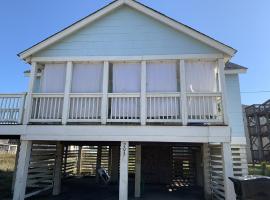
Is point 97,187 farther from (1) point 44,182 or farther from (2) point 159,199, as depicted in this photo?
(2) point 159,199

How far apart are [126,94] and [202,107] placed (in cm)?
254

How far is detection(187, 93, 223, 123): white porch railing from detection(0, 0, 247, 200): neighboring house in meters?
0.03

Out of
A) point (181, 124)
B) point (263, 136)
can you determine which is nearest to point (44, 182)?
point (181, 124)

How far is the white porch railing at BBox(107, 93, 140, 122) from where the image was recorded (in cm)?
827

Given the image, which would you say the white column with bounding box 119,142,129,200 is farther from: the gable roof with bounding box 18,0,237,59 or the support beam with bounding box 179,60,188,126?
the gable roof with bounding box 18,0,237,59

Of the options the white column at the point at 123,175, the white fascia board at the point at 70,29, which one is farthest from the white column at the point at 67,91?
the white column at the point at 123,175

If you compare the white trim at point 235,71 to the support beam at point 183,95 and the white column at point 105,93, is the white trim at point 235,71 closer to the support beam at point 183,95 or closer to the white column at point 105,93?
the support beam at point 183,95

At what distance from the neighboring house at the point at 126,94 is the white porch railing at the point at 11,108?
36 millimetres

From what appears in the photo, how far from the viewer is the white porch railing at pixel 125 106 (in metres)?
8.27

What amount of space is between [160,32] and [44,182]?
744cm

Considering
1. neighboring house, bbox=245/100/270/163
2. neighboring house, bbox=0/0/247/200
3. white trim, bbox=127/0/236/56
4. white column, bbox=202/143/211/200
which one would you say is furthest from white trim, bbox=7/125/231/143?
neighboring house, bbox=245/100/270/163

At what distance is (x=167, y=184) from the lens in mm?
13016

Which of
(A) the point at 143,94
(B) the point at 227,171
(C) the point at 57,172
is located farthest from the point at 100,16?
(B) the point at 227,171

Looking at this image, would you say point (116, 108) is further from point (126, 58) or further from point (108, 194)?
point (108, 194)
